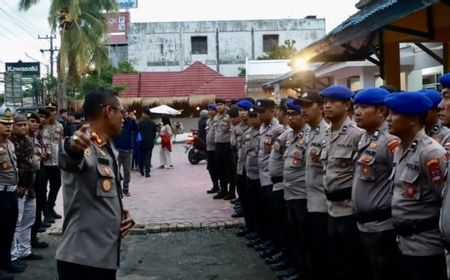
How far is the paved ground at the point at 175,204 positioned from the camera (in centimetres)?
898

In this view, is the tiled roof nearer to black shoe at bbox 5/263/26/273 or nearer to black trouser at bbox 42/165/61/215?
black trouser at bbox 42/165/61/215

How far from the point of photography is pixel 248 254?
7.25 m

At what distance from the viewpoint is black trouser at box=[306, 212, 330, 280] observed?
5.02 metres

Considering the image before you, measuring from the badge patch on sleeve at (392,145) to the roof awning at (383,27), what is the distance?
1.19 m

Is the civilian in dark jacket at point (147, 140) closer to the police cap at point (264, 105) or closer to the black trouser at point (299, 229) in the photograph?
the police cap at point (264, 105)

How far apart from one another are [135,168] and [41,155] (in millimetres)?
9439

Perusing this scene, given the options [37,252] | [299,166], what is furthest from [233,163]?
[299,166]

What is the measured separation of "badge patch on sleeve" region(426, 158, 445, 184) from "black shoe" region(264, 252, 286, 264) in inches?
134

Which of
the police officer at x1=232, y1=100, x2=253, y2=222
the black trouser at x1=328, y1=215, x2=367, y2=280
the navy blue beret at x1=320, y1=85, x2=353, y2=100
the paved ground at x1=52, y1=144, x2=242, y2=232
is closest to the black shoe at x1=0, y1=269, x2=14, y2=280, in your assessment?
the paved ground at x1=52, y1=144, x2=242, y2=232

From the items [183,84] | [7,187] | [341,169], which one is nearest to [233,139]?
[7,187]

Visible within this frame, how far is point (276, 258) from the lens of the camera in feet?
21.5

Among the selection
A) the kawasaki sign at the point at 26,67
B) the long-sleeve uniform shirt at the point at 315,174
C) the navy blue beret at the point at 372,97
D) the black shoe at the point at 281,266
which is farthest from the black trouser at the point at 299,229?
the kawasaki sign at the point at 26,67

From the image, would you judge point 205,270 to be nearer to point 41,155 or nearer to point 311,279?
point 311,279

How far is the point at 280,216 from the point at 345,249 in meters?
1.98
